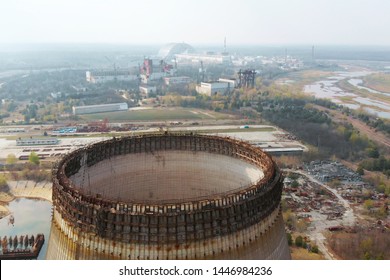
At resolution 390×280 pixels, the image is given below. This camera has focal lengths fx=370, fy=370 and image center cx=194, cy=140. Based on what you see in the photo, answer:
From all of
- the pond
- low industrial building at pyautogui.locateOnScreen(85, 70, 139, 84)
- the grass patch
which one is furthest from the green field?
the grass patch

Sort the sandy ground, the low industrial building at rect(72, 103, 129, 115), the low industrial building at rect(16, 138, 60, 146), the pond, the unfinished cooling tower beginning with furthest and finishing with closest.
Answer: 1. the low industrial building at rect(72, 103, 129, 115)
2. the low industrial building at rect(16, 138, 60, 146)
3. the pond
4. the sandy ground
5. the unfinished cooling tower

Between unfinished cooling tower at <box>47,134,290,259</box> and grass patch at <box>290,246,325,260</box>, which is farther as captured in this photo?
grass patch at <box>290,246,325,260</box>

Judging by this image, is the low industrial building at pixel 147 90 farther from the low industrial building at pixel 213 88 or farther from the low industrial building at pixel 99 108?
the low industrial building at pixel 99 108

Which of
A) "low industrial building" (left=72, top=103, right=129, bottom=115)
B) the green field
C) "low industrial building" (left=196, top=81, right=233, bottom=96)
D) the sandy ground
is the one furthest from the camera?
"low industrial building" (left=196, top=81, right=233, bottom=96)

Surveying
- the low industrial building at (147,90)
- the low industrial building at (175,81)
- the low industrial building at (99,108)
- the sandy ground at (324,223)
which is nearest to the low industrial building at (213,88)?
the low industrial building at (175,81)

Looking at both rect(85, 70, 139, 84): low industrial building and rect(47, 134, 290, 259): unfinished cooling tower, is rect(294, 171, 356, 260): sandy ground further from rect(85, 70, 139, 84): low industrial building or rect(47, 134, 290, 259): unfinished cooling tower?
rect(85, 70, 139, 84): low industrial building

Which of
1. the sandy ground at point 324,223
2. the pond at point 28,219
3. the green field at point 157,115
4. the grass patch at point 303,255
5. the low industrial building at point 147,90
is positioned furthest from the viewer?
the low industrial building at point 147,90
